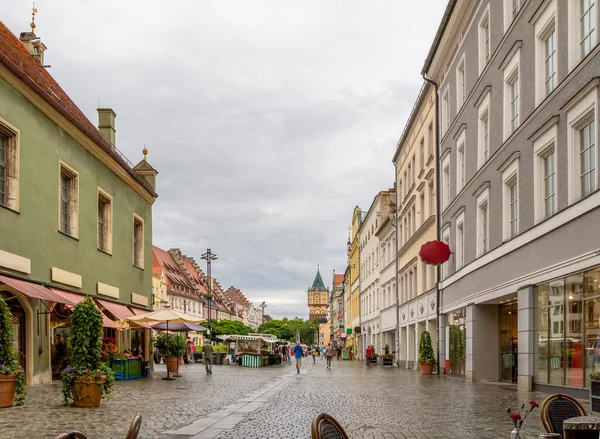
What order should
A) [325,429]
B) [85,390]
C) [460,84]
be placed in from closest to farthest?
1. [325,429]
2. [85,390]
3. [460,84]

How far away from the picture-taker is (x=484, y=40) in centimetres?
2567

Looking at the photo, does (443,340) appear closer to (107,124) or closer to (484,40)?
(484,40)

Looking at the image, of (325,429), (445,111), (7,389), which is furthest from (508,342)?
(325,429)

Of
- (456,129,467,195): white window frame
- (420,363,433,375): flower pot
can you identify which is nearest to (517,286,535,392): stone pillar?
(456,129,467,195): white window frame

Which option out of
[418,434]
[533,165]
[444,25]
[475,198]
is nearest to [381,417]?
[418,434]

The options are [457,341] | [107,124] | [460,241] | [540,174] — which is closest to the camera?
Result: [540,174]

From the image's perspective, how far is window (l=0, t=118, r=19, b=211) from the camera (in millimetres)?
20219

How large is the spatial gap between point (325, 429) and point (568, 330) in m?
14.3

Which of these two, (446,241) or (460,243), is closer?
(460,243)

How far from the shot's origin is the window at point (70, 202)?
81.8 ft

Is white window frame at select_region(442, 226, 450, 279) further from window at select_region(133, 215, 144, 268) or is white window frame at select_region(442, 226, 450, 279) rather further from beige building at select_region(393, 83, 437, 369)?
window at select_region(133, 215, 144, 268)

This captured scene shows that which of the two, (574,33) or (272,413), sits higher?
(574,33)

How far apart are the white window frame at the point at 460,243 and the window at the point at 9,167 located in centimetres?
1600

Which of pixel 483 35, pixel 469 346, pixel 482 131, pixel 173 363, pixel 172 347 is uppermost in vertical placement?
pixel 483 35
